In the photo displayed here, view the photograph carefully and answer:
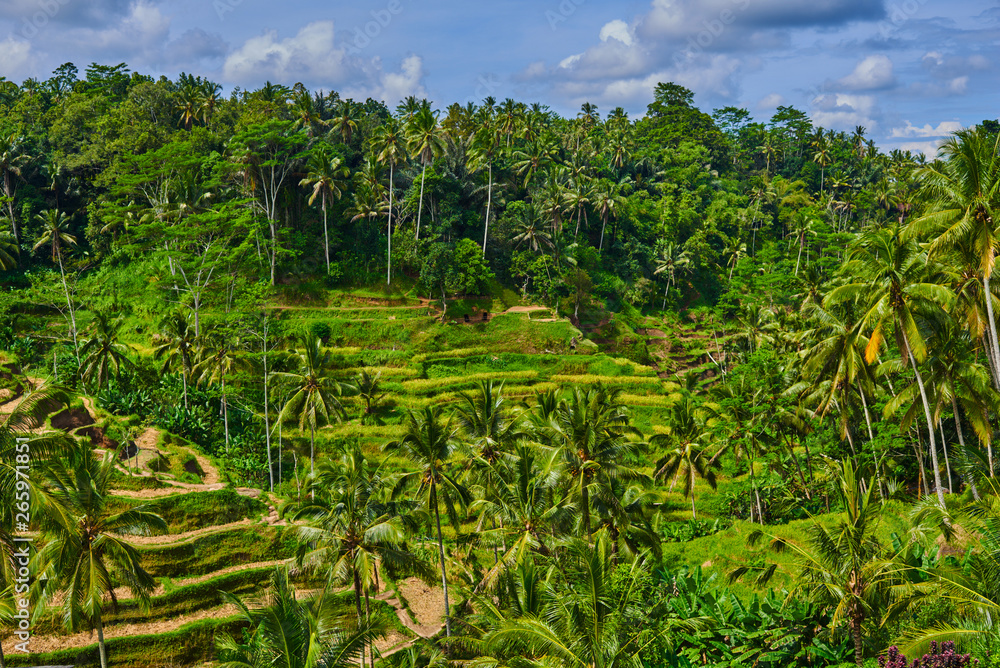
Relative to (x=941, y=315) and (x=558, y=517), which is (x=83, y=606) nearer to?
(x=558, y=517)

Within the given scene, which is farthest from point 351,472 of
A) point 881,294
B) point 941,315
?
point 941,315

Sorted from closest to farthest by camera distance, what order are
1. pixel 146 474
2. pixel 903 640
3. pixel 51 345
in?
pixel 903 640, pixel 146 474, pixel 51 345

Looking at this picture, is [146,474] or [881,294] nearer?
[881,294]

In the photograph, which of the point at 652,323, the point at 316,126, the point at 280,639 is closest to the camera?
the point at 280,639

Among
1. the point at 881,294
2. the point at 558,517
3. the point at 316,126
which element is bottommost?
the point at 558,517

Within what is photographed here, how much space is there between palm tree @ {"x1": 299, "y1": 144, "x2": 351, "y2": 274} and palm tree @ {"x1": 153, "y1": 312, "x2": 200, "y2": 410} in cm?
1636

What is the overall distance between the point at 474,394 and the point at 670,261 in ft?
112

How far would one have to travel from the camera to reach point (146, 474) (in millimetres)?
31844

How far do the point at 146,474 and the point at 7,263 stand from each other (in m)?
36.7

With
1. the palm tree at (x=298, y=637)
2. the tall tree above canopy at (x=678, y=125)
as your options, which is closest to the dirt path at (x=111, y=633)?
the palm tree at (x=298, y=637)

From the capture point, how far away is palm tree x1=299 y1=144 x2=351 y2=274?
2186 inches

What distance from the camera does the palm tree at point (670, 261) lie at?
71.8 metres

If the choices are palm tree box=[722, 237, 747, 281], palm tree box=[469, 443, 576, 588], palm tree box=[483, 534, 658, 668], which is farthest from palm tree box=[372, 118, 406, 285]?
palm tree box=[483, 534, 658, 668]

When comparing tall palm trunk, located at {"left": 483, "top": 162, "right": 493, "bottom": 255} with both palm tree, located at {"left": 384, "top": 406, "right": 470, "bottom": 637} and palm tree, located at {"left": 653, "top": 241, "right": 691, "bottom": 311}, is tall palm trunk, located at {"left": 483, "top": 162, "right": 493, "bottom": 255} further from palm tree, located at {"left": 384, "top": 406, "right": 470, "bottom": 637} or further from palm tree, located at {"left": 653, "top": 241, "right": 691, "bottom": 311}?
palm tree, located at {"left": 384, "top": 406, "right": 470, "bottom": 637}
